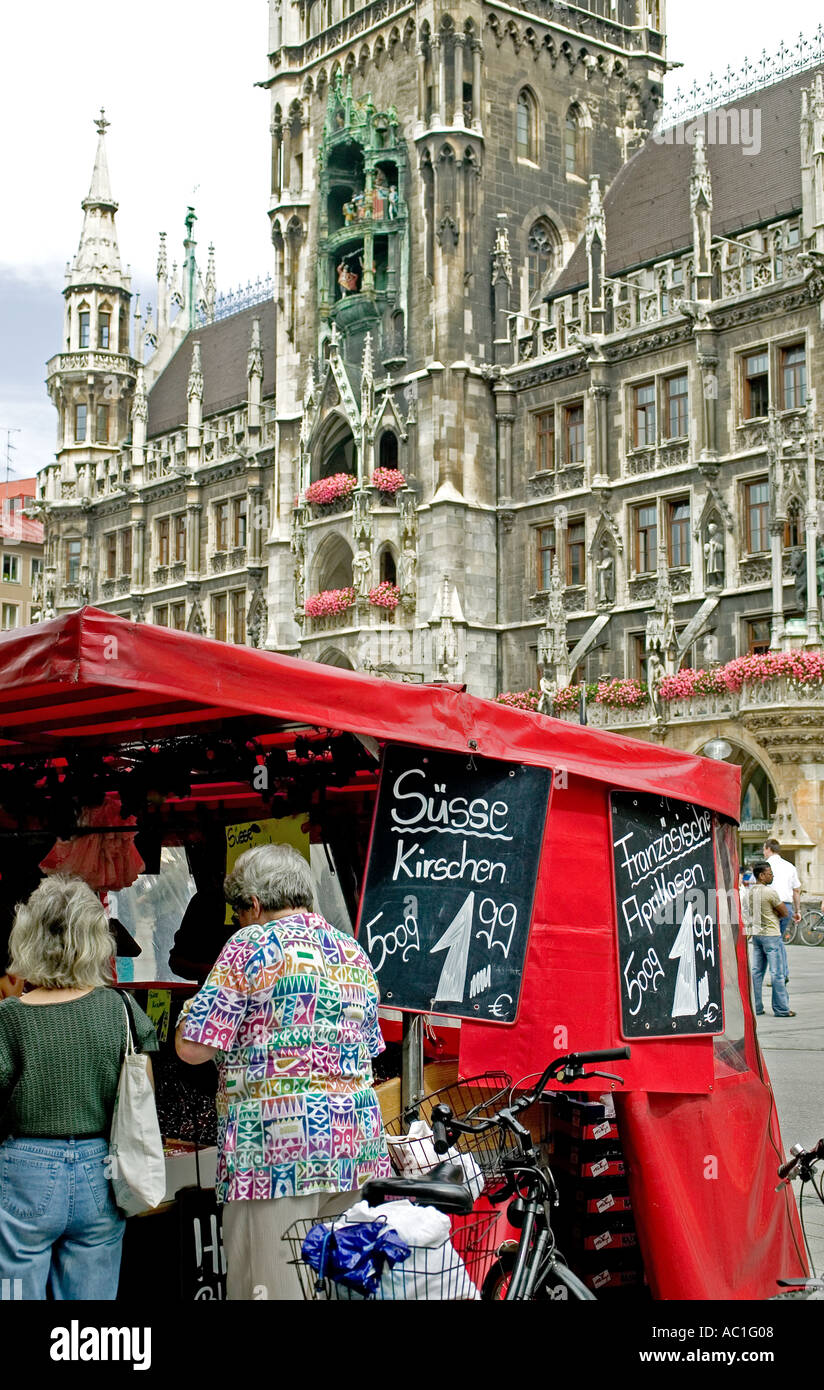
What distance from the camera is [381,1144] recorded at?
4.39m

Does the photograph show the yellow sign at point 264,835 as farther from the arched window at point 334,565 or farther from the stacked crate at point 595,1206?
the arched window at point 334,565

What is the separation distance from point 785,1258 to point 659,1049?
3.58ft

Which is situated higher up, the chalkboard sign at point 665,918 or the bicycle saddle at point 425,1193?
the chalkboard sign at point 665,918

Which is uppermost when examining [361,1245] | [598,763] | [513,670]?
[513,670]

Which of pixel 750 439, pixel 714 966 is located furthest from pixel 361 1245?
pixel 750 439

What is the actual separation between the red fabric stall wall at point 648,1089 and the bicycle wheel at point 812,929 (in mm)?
17095

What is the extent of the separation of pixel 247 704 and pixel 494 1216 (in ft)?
5.57

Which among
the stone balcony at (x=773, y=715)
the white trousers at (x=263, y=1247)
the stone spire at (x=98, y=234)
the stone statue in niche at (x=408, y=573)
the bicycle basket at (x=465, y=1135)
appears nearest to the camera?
the white trousers at (x=263, y=1247)

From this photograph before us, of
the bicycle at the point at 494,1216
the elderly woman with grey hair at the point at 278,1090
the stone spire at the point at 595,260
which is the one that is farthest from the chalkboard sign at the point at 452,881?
the stone spire at the point at 595,260

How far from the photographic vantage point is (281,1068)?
13.9ft

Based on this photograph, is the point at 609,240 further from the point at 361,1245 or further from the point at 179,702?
the point at 361,1245

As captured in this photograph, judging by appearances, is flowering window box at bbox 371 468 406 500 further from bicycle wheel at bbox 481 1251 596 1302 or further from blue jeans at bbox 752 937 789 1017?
bicycle wheel at bbox 481 1251 596 1302

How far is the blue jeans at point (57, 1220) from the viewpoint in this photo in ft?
13.0

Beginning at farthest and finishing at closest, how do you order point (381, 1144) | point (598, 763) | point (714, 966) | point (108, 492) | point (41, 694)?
point (108, 492) < point (714, 966) < point (598, 763) < point (41, 694) < point (381, 1144)
